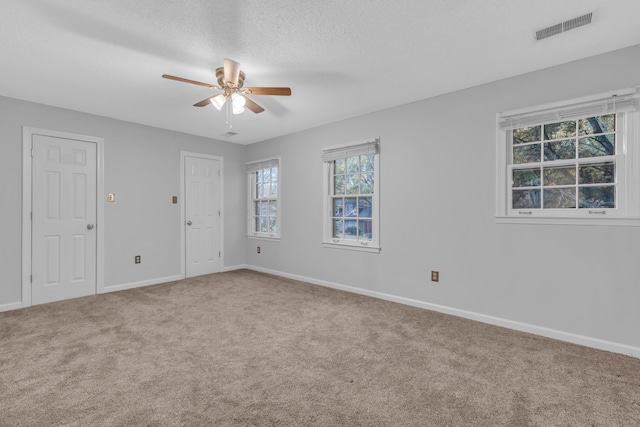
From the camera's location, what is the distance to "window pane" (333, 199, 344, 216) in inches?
180

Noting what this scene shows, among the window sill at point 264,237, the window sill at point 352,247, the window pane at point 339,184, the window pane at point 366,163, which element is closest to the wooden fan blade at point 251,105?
the window pane at point 366,163

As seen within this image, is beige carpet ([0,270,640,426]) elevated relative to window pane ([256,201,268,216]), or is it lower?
lower

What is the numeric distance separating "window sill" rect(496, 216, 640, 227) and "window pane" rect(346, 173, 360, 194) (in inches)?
72.4

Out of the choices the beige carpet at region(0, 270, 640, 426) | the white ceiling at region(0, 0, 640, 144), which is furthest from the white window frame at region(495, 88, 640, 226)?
the beige carpet at region(0, 270, 640, 426)

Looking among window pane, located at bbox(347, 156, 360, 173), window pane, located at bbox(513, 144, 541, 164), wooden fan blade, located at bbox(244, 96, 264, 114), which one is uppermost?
wooden fan blade, located at bbox(244, 96, 264, 114)

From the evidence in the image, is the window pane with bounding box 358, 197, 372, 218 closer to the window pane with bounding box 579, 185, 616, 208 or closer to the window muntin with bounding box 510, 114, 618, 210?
the window muntin with bounding box 510, 114, 618, 210

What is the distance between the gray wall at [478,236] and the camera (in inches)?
99.3

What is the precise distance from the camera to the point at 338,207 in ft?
15.1

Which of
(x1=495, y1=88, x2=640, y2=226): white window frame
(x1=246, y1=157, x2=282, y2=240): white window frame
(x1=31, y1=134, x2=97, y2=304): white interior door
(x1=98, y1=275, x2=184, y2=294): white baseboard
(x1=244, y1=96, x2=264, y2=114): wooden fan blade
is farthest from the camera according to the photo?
(x1=246, y1=157, x2=282, y2=240): white window frame

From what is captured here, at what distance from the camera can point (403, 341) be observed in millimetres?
2688

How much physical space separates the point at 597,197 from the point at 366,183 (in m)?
2.37

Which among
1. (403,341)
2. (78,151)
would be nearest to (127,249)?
(78,151)

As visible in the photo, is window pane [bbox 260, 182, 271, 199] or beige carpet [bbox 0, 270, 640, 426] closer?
beige carpet [bbox 0, 270, 640, 426]

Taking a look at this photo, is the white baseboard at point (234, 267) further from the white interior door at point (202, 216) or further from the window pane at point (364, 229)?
the window pane at point (364, 229)
